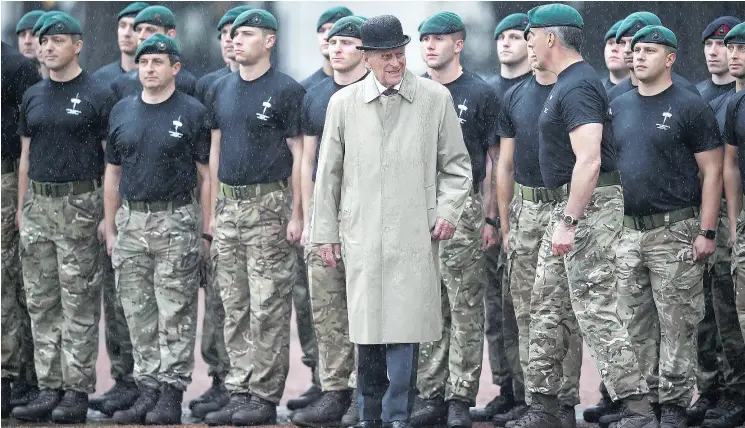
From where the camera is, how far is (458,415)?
8.49 metres

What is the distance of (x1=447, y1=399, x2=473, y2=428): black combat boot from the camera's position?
27.6 ft

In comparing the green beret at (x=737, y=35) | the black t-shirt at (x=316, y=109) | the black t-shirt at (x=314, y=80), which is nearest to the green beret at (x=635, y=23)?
the green beret at (x=737, y=35)

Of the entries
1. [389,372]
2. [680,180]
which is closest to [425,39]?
[680,180]

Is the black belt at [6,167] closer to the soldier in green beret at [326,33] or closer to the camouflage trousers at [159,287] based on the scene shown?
the camouflage trousers at [159,287]

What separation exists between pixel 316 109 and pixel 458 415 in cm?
206

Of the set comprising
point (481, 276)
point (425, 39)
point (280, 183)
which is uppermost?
point (425, 39)

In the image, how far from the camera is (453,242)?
8680 mm

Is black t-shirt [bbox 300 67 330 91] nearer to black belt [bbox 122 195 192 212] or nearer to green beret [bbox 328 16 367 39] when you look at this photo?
green beret [bbox 328 16 367 39]

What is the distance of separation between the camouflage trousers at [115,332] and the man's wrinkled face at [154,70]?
4.03 feet

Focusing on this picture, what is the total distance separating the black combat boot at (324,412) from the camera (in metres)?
8.57

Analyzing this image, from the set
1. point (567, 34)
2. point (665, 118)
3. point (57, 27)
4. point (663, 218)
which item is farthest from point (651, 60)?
point (57, 27)

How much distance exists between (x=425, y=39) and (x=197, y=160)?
1653 millimetres

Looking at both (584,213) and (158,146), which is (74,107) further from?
(584,213)

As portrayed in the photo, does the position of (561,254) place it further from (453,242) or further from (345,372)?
(345,372)
